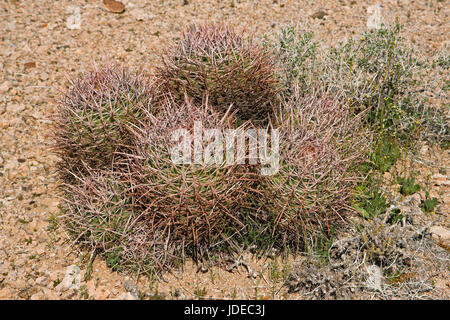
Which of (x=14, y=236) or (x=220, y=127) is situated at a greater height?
(x=220, y=127)

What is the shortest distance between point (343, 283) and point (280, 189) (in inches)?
36.8

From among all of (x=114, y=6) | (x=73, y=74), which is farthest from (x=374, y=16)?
(x=73, y=74)

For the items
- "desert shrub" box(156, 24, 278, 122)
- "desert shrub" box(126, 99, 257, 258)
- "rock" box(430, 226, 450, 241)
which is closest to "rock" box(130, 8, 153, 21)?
"desert shrub" box(156, 24, 278, 122)

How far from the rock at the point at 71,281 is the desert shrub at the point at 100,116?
83 cm

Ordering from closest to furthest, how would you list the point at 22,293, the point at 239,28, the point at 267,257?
the point at 22,293
the point at 267,257
the point at 239,28

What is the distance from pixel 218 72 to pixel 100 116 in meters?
1.06

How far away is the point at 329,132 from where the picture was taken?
12.5 ft

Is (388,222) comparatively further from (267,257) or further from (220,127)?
(220,127)

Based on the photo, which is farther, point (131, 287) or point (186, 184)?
point (131, 287)

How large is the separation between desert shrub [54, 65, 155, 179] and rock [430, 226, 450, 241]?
2.76 m

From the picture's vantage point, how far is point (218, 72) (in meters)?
3.98

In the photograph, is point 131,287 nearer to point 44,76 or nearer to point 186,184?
point 186,184

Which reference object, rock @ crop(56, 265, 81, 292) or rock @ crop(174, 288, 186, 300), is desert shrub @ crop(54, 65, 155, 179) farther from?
rock @ crop(174, 288, 186, 300)
